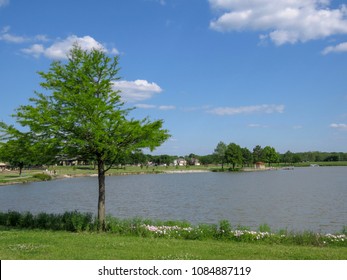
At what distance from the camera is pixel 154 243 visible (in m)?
13.4

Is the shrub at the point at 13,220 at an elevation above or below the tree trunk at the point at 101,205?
below

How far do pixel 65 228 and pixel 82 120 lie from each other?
5298mm

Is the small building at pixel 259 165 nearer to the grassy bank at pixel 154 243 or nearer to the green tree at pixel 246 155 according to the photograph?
the green tree at pixel 246 155

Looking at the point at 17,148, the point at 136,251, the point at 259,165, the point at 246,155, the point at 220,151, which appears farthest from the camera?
the point at 259,165

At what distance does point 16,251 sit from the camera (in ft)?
38.0

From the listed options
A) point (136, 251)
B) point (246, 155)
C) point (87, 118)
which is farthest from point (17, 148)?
point (246, 155)

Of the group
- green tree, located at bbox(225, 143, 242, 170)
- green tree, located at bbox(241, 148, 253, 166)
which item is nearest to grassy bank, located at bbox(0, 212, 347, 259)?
green tree, located at bbox(225, 143, 242, 170)

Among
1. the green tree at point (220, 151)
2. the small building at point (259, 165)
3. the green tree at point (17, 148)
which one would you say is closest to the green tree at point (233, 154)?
the green tree at point (220, 151)

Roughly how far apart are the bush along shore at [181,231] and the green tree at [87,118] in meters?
1.14

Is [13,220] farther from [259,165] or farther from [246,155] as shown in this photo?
[259,165]

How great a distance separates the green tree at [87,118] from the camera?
1659 cm

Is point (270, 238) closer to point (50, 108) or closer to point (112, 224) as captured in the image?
point (112, 224)

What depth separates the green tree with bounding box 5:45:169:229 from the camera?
54.4 feet

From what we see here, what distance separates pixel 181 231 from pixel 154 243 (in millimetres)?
3126
